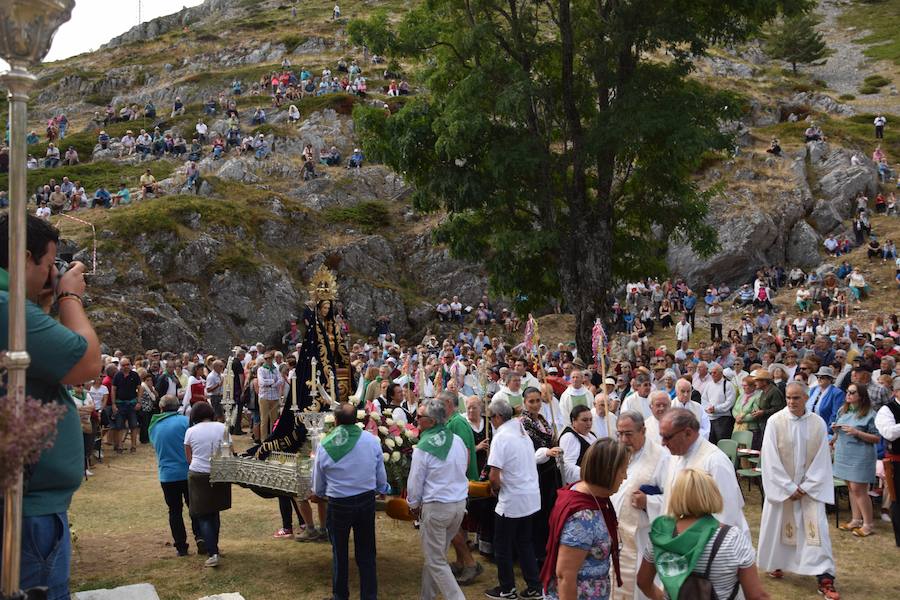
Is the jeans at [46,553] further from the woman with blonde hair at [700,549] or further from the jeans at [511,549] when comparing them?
the jeans at [511,549]

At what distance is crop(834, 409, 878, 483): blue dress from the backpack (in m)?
6.80

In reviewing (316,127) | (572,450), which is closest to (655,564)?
(572,450)

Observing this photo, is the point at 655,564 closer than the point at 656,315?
Yes

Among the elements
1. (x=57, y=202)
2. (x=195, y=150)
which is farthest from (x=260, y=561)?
(x=195, y=150)

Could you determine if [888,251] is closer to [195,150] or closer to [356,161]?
[356,161]

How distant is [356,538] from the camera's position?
745 centimetres

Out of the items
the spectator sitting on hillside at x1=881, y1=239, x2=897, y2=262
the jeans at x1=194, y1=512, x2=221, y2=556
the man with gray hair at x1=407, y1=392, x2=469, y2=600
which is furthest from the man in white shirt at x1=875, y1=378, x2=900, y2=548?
the spectator sitting on hillside at x1=881, y1=239, x2=897, y2=262

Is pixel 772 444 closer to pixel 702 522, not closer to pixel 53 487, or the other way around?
pixel 702 522

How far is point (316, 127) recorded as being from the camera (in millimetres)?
47656

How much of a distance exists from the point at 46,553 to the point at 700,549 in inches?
114

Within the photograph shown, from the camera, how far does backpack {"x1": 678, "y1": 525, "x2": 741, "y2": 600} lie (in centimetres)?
407

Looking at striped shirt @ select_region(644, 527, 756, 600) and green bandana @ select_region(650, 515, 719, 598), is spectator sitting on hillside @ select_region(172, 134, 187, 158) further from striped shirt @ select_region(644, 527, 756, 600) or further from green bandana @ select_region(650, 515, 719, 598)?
striped shirt @ select_region(644, 527, 756, 600)

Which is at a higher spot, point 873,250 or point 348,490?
point 873,250

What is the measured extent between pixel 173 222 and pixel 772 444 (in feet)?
98.7
